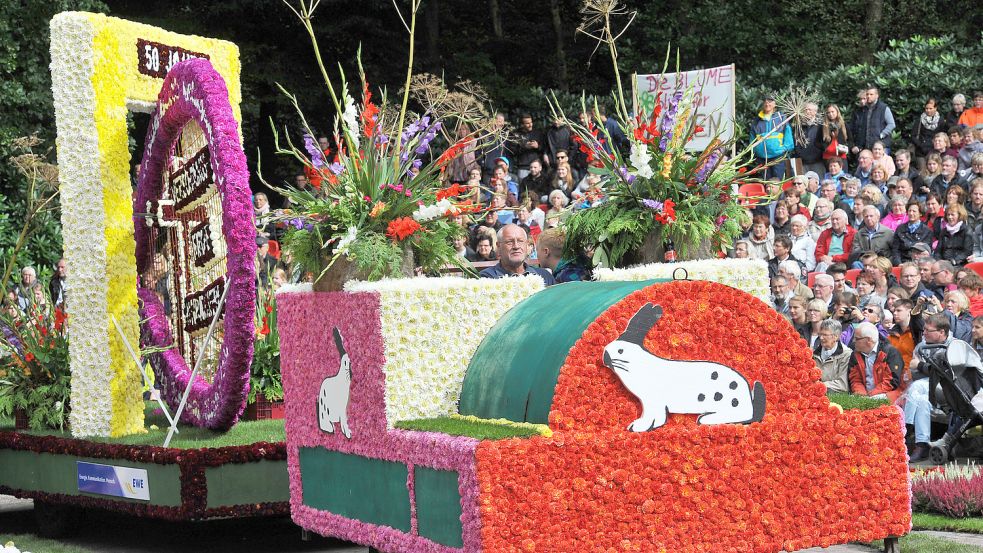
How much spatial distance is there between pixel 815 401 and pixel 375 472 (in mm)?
2242

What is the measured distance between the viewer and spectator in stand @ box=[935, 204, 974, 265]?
1466 cm

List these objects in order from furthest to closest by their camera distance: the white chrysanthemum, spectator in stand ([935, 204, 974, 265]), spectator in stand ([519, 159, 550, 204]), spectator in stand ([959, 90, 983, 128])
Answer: spectator in stand ([519, 159, 550, 204])
spectator in stand ([959, 90, 983, 128])
spectator in stand ([935, 204, 974, 265])
the white chrysanthemum

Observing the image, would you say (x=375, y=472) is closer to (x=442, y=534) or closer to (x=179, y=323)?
(x=442, y=534)

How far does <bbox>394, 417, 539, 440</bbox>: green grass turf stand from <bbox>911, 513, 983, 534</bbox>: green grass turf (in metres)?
3.40

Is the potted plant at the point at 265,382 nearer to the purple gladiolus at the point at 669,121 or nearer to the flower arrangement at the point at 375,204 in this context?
the flower arrangement at the point at 375,204

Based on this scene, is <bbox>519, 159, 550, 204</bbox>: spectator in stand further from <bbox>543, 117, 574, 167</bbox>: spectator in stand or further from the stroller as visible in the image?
the stroller

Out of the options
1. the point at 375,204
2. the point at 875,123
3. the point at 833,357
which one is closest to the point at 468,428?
the point at 375,204

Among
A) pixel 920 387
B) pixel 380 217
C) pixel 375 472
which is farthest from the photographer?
pixel 920 387

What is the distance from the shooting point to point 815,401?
681 cm

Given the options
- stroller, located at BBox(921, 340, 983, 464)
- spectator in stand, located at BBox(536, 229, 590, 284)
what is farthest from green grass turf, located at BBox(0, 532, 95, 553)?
stroller, located at BBox(921, 340, 983, 464)

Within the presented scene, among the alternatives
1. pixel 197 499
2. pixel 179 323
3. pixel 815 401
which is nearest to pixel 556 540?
pixel 815 401

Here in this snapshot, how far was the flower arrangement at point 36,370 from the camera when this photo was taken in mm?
10656

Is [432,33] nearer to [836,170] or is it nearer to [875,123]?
[875,123]

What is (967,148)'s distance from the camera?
17562 mm
